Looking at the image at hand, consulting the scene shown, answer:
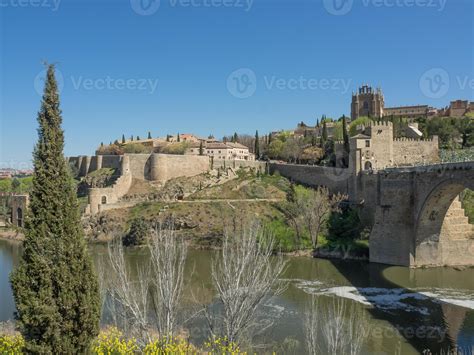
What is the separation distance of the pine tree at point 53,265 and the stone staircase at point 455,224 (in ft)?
86.0

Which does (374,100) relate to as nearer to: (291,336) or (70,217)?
(291,336)

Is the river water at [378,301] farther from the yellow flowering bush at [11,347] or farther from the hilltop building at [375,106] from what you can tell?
the hilltop building at [375,106]

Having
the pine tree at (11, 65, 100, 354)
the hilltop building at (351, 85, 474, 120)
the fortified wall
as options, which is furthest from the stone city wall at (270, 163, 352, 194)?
the hilltop building at (351, 85, 474, 120)

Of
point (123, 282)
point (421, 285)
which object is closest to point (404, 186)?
point (421, 285)

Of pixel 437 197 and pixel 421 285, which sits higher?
pixel 437 197

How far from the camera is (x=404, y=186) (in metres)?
29.6

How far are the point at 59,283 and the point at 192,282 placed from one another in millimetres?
Result: 17343

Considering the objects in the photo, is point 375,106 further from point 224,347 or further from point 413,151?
point 224,347

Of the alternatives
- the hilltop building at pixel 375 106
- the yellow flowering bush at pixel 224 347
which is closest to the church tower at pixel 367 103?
the hilltop building at pixel 375 106

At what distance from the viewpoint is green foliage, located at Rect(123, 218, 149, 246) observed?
3722 centimetres

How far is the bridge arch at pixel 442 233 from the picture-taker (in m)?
27.7

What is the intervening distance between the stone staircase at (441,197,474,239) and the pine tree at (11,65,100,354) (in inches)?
1033

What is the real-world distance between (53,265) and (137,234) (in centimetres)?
2927

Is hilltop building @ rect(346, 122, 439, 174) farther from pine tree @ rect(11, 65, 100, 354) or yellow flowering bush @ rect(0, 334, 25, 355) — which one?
yellow flowering bush @ rect(0, 334, 25, 355)
